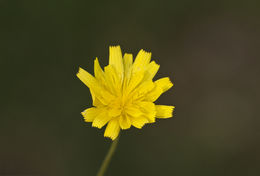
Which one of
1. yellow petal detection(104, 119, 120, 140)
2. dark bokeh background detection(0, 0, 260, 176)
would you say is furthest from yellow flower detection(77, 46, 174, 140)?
dark bokeh background detection(0, 0, 260, 176)

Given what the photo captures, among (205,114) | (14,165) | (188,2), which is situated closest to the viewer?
(14,165)

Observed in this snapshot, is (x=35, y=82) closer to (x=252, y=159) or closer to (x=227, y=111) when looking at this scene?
(x=227, y=111)

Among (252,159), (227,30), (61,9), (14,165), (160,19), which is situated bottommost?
(14,165)

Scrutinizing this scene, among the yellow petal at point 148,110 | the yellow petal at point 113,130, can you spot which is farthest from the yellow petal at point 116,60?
the yellow petal at point 113,130

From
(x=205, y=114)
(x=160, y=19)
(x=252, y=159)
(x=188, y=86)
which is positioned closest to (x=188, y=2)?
(x=160, y=19)

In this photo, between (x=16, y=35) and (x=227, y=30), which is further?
(x=227, y=30)

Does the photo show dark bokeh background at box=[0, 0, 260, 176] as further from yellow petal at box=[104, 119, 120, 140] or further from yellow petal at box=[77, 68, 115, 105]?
yellow petal at box=[104, 119, 120, 140]
